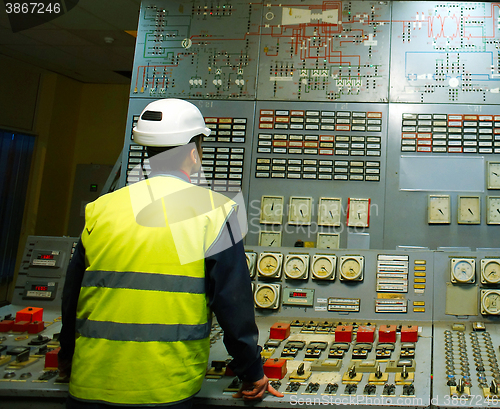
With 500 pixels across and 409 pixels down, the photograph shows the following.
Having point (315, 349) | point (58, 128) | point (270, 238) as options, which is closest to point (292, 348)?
point (315, 349)

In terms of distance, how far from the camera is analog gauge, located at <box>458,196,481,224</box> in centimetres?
280

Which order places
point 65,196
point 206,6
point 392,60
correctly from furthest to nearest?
point 65,196 < point 206,6 < point 392,60

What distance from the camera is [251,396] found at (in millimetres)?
1300

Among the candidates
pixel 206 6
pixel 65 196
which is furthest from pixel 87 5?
pixel 65 196

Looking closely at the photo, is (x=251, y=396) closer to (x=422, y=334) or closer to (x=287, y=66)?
(x=422, y=334)

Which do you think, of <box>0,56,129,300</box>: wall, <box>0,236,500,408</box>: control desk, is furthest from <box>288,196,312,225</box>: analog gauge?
<box>0,56,129,300</box>: wall

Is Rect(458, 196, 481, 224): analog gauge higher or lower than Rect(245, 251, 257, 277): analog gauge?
higher

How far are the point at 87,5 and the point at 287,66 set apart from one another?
1.99 meters

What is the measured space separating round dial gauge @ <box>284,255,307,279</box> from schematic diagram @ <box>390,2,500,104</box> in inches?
56.4

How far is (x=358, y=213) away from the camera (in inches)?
113

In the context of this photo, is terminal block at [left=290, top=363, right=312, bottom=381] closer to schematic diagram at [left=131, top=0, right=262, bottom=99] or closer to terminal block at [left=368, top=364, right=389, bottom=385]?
terminal block at [left=368, top=364, right=389, bottom=385]

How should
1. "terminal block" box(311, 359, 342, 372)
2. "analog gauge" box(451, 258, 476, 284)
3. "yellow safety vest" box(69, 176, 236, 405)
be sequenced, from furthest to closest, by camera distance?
"analog gauge" box(451, 258, 476, 284), "terminal block" box(311, 359, 342, 372), "yellow safety vest" box(69, 176, 236, 405)

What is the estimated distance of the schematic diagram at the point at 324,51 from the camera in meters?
3.02

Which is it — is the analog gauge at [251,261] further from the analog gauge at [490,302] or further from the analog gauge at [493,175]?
the analog gauge at [493,175]
